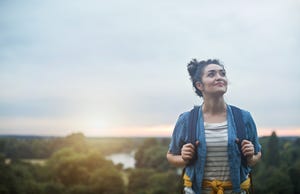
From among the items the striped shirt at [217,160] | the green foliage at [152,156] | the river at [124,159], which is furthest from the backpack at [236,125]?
the river at [124,159]

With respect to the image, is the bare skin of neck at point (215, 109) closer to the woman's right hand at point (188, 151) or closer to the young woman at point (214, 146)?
the young woman at point (214, 146)

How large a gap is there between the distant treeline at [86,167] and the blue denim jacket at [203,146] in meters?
15.2

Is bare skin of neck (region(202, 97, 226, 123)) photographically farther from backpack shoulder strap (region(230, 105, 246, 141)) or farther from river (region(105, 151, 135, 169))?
river (region(105, 151, 135, 169))

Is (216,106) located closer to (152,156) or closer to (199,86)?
(199,86)

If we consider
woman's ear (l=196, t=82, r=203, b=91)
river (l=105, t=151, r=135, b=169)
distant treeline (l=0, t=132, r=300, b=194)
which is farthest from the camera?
river (l=105, t=151, r=135, b=169)

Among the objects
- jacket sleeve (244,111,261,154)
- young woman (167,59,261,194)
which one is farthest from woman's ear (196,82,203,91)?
jacket sleeve (244,111,261,154)

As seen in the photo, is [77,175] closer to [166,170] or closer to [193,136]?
[166,170]

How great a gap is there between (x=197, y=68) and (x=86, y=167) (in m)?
21.0

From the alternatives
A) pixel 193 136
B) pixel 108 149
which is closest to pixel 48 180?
pixel 108 149

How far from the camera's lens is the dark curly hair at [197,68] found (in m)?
3.15

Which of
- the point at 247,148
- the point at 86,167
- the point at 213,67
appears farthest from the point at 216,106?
the point at 86,167

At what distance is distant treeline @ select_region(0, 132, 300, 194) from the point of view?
19547 mm

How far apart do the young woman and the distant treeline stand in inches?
602

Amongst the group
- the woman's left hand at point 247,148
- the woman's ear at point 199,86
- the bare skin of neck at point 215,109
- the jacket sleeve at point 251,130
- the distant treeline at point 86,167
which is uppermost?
the woman's ear at point 199,86
